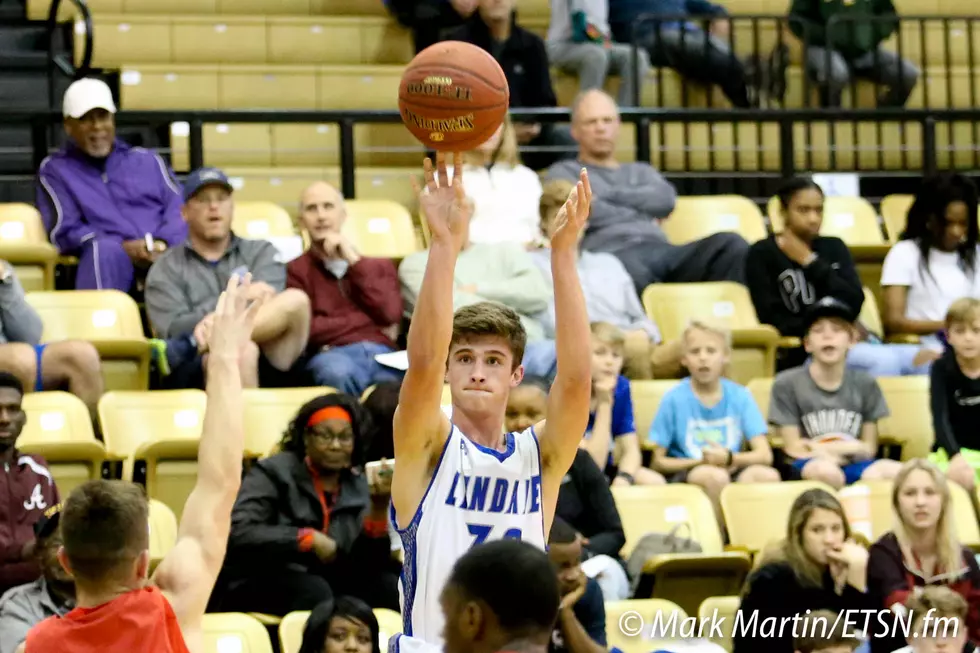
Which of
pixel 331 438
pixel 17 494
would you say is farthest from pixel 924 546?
pixel 17 494

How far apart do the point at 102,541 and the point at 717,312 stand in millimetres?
5978

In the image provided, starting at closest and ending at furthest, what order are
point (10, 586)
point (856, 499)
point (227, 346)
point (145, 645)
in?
point (145, 645) → point (227, 346) → point (10, 586) → point (856, 499)

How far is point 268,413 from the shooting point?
753cm

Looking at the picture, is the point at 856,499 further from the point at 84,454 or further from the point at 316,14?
the point at 316,14

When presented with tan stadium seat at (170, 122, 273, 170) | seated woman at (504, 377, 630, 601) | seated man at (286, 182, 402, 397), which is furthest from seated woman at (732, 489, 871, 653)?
tan stadium seat at (170, 122, 273, 170)

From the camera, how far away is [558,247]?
13.9 ft

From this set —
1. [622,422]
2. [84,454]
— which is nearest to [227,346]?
[84,454]

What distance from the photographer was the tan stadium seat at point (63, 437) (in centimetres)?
690

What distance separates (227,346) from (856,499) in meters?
4.30

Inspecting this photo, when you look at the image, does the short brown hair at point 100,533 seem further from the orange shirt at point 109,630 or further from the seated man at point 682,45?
the seated man at point 682,45

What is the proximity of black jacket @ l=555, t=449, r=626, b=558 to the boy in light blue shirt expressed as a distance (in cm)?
95

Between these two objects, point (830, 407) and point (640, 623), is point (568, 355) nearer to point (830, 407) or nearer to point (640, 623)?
point (640, 623)

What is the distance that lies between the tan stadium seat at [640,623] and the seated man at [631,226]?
2907 mm

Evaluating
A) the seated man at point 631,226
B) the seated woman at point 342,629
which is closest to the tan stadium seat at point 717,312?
the seated man at point 631,226
